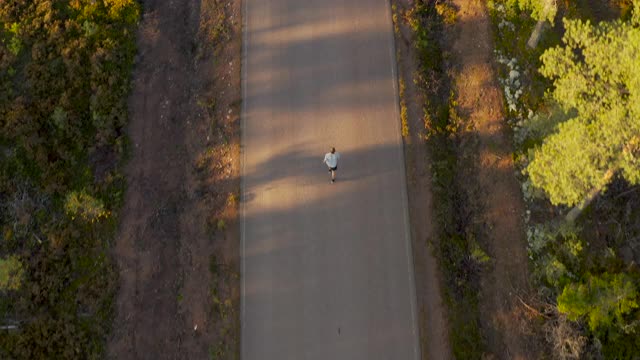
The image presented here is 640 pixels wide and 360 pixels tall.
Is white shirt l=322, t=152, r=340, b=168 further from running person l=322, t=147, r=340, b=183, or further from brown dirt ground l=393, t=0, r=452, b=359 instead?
brown dirt ground l=393, t=0, r=452, b=359

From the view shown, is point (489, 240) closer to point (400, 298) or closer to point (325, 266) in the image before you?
point (400, 298)

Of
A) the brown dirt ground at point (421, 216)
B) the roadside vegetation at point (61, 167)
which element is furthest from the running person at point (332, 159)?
the roadside vegetation at point (61, 167)

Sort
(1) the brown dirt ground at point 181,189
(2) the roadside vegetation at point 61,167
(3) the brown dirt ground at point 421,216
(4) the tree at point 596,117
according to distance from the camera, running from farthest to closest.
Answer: (2) the roadside vegetation at point 61,167, (1) the brown dirt ground at point 181,189, (3) the brown dirt ground at point 421,216, (4) the tree at point 596,117

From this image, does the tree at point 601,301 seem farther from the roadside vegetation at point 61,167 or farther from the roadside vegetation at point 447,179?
the roadside vegetation at point 61,167

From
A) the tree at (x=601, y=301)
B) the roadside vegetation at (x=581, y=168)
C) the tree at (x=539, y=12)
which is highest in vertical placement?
the tree at (x=539, y=12)

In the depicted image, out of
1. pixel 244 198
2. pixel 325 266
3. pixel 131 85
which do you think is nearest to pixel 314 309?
pixel 325 266

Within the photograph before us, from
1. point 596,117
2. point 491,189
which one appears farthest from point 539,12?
point 491,189
